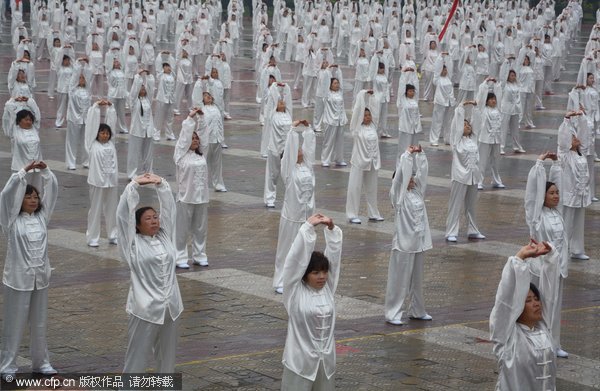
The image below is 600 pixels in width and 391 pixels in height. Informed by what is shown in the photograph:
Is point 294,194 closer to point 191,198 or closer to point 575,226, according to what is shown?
point 191,198

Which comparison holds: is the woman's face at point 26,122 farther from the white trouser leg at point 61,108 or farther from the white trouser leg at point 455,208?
the white trouser leg at point 61,108

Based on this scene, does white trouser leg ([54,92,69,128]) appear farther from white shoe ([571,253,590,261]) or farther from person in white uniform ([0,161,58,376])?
person in white uniform ([0,161,58,376])

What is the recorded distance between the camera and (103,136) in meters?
17.9

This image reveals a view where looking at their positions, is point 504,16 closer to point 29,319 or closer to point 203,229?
point 203,229

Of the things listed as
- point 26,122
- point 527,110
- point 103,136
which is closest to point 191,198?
point 103,136

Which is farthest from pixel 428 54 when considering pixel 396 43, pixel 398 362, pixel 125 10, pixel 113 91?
pixel 398 362

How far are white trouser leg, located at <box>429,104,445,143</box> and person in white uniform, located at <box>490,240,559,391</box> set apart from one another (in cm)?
1908

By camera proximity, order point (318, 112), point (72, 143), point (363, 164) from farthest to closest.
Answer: point (318, 112) → point (72, 143) → point (363, 164)

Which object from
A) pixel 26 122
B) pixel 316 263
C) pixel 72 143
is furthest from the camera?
pixel 72 143

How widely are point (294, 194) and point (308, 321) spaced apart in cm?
596

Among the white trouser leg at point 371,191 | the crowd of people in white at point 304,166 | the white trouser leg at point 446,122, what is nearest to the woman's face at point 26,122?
the crowd of people in white at point 304,166

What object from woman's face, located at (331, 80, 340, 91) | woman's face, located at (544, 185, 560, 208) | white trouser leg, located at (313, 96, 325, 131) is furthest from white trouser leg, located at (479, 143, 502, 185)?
woman's face, located at (544, 185, 560, 208)

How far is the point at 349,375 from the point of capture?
1180 cm

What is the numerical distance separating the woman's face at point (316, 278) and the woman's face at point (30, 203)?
3.26 metres
